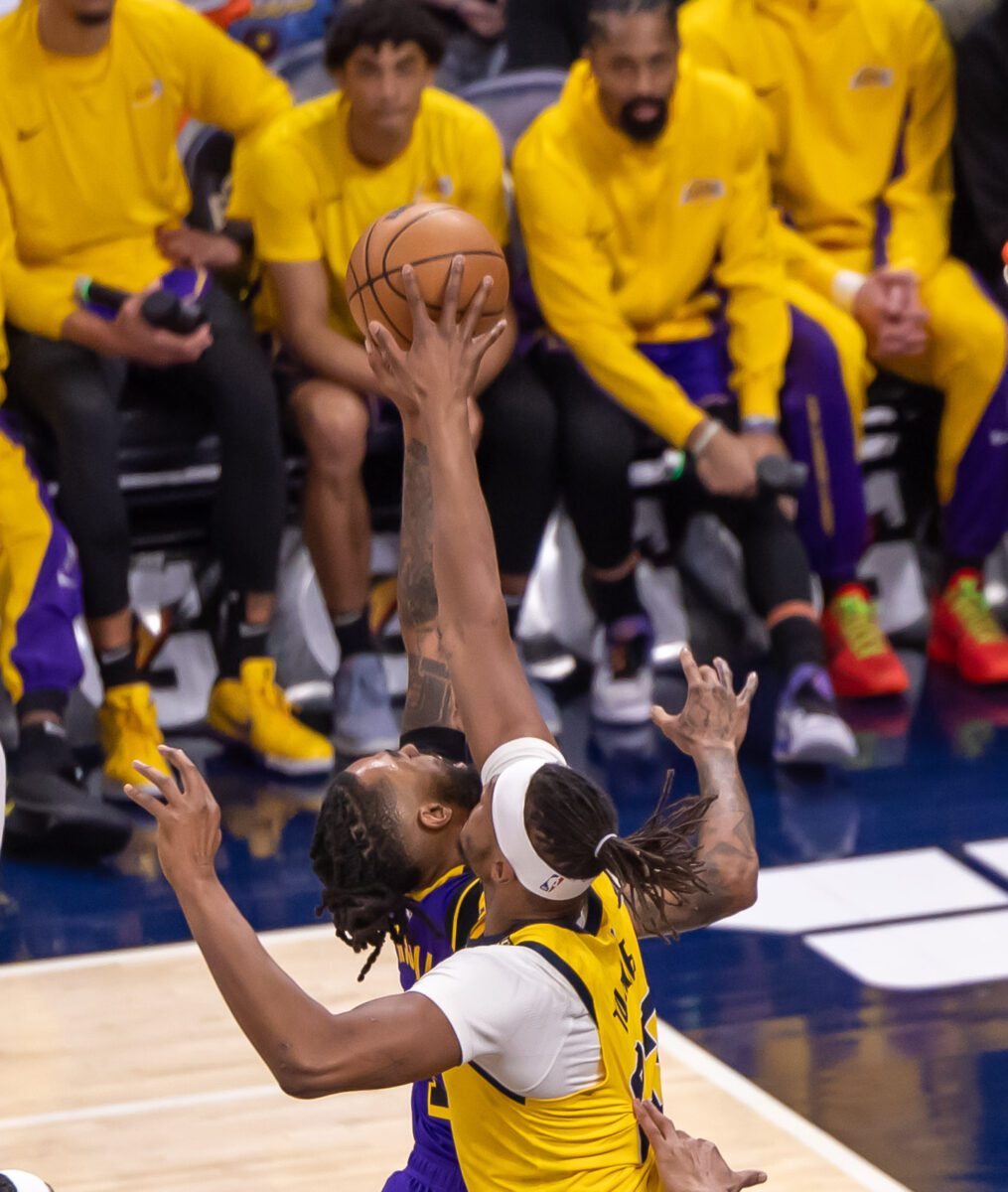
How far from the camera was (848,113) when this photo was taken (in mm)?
6254

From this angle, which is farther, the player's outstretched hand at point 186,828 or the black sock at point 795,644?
the black sock at point 795,644

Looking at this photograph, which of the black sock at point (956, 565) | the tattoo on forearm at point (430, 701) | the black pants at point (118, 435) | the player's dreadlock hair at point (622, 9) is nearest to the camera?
the tattoo on forearm at point (430, 701)

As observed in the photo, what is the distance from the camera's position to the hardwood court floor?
3693 mm

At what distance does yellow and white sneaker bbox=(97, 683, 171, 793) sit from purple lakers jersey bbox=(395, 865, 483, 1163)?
267 centimetres

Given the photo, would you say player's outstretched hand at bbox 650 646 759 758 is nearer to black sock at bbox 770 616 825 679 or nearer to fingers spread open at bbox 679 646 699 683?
fingers spread open at bbox 679 646 699 683

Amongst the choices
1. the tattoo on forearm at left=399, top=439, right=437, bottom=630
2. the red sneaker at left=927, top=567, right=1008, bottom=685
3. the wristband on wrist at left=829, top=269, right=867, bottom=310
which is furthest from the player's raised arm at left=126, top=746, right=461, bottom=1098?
the wristband on wrist at left=829, top=269, right=867, bottom=310

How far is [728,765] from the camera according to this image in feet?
9.38

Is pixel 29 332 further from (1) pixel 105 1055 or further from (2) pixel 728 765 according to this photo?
(2) pixel 728 765

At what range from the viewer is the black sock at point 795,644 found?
18.4 ft

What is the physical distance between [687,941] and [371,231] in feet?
6.17

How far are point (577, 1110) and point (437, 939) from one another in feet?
1.02

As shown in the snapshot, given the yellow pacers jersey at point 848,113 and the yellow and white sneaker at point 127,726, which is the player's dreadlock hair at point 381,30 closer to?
the yellow pacers jersey at point 848,113

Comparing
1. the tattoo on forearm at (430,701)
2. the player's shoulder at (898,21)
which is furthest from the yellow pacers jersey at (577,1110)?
the player's shoulder at (898,21)

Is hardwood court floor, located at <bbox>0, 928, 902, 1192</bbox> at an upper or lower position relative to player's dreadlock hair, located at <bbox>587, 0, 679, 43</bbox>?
lower
